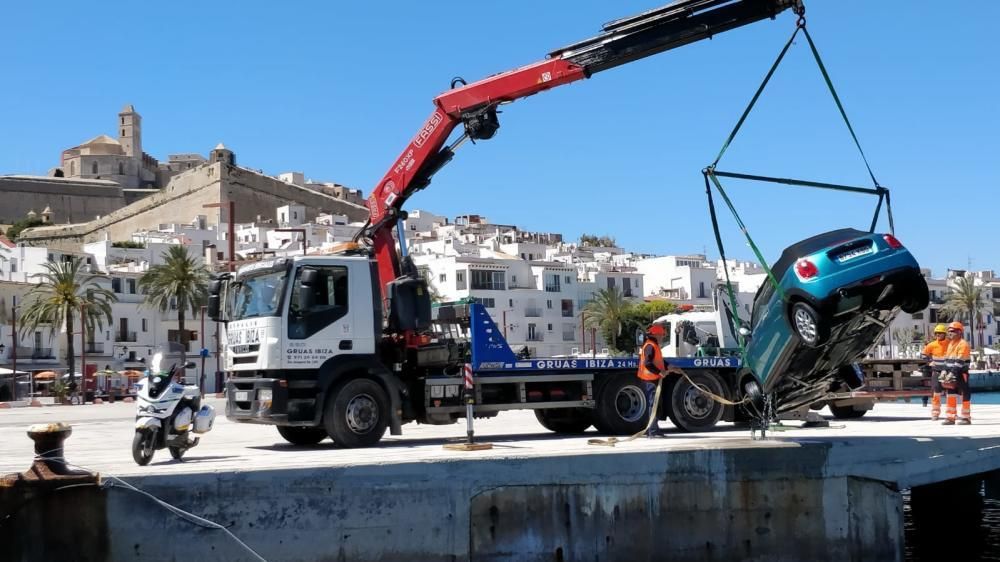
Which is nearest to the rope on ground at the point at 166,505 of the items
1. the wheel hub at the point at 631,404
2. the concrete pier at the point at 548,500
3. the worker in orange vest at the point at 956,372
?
the concrete pier at the point at 548,500

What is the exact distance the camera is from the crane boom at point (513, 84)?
1481 centimetres

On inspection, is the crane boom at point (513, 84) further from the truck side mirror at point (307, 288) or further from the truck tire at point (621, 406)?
the truck tire at point (621, 406)

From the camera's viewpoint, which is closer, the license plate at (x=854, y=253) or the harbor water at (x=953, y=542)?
the license plate at (x=854, y=253)

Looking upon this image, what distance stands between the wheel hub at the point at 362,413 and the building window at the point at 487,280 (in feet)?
246

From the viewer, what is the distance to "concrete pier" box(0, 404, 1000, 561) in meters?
11.0

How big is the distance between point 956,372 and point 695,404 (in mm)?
3764

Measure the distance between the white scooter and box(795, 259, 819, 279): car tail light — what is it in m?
6.61

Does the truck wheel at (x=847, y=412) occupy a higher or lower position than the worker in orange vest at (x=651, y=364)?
lower

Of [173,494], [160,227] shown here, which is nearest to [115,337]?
[160,227]

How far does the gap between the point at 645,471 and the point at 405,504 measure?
263cm

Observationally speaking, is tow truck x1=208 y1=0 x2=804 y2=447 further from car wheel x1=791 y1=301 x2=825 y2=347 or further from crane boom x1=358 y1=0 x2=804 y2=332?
car wheel x1=791 y1=301 x2=825 y2=347

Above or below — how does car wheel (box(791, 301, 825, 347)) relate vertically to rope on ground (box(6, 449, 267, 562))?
above

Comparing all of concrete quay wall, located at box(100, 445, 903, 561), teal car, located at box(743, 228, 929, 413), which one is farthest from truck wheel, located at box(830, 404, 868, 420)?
concrete quay wall, located at box(100, 445, 903, 561)

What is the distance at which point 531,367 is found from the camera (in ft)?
53.6
